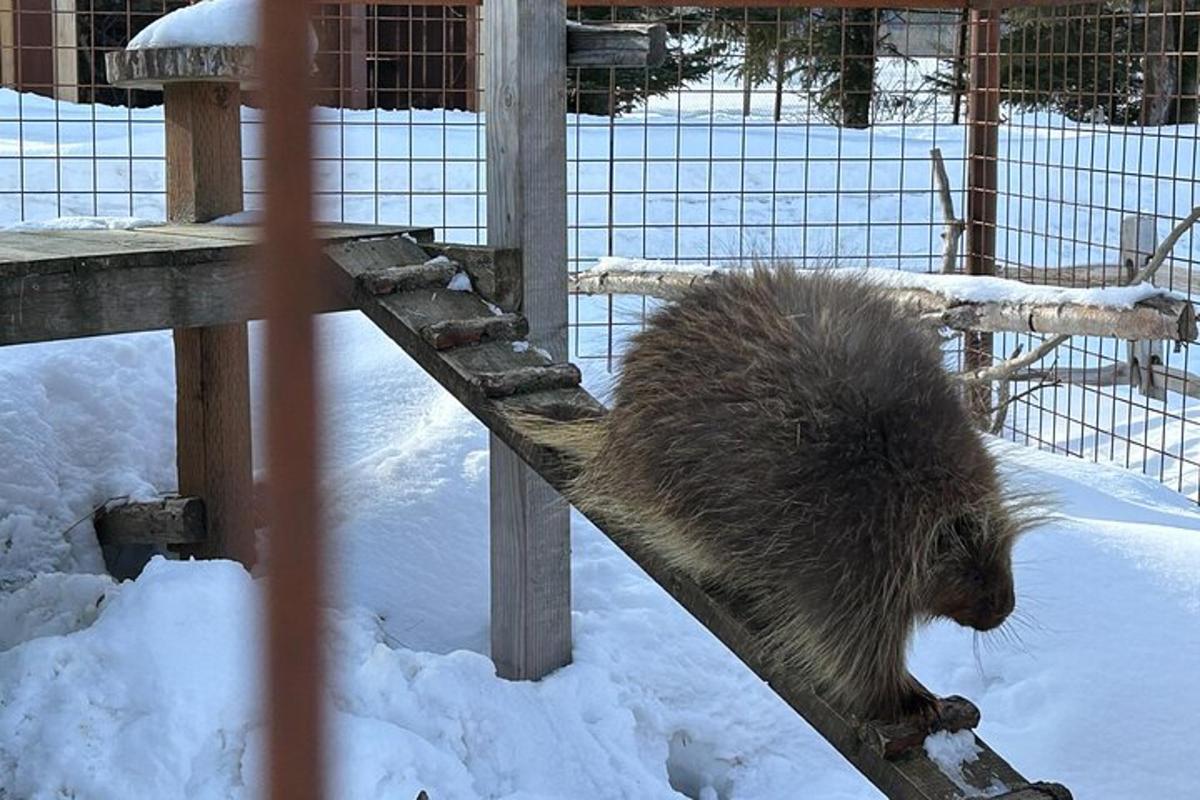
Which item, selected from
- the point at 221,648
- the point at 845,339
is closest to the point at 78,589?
the point at 221,648

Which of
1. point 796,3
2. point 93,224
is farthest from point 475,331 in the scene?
point 796,3

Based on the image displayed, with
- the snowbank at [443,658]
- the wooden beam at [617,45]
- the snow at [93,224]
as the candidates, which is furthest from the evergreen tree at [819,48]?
the wooden beam at [617,45]

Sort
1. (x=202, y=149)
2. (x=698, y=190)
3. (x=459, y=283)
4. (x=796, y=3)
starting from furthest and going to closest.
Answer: (x=698, y=190), (x=796, y=3), (x=202, y=149), (x=459, y=283)

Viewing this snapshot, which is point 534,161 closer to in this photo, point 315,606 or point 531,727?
point 531,727

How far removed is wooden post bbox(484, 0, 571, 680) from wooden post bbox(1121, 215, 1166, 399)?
159 inches

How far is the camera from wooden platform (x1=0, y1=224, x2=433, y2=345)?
3.26 meters

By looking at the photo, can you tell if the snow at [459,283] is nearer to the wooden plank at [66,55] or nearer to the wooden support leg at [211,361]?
the wooden support leg at [211,361]

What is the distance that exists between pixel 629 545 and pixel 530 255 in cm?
109

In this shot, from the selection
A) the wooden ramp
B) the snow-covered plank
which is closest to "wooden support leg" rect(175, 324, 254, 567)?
the wooden ramp

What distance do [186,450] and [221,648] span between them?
3.16 ft

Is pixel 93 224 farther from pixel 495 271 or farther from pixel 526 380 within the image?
pixel 526 380

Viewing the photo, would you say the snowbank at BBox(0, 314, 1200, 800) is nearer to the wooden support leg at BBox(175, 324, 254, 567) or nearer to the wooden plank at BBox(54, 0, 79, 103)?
the wooden support leg at BBox(175, 324, 254, 567)

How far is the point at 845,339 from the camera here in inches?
106

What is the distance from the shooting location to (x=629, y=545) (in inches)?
114
